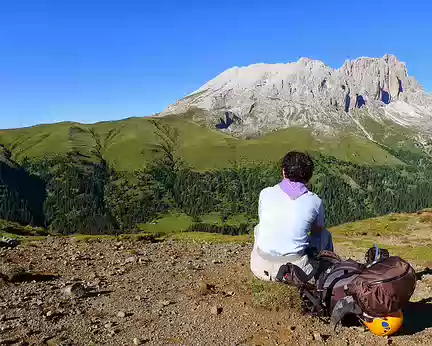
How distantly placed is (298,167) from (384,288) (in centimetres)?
320

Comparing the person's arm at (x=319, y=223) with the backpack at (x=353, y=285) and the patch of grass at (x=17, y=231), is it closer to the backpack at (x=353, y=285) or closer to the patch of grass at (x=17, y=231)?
the backpack at (x=353, y=285)

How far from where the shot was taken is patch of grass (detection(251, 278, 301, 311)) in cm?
890

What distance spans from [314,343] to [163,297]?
442 centimetres

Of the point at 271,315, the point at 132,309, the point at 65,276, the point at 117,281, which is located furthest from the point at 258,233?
the point at 65,276

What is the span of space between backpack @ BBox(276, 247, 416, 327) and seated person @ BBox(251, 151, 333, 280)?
0.37 metres

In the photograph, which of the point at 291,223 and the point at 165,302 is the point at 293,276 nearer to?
the point at 291,223

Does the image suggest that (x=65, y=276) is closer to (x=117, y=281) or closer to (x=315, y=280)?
(x=117, y=281)

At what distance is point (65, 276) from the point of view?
12.4 metres

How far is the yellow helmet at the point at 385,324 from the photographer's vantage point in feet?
25.3

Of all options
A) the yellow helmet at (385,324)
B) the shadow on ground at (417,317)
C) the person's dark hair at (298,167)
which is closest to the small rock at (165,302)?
the person's dark hair at (298,167)

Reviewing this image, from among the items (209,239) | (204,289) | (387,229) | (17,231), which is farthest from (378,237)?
(17,231)

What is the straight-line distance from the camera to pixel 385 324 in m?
7.74

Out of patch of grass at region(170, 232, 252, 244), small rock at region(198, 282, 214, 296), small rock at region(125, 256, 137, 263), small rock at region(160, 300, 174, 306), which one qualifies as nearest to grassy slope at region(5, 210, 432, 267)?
patch of grass at region(170, 232, 252, 244)

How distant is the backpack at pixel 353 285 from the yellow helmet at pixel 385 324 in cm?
13
